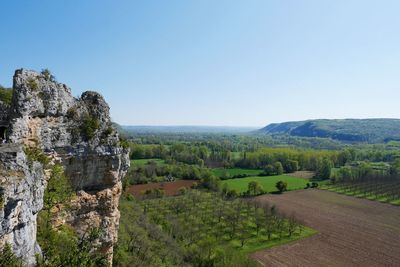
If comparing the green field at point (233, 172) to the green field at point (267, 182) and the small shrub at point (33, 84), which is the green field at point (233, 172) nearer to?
the green field at point (267, 182)

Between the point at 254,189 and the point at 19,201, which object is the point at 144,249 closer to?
the point at 19,201

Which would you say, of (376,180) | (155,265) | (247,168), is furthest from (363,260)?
(247,168)

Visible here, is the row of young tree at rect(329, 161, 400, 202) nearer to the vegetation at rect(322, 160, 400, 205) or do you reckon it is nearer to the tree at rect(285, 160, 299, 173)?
the vegetation at rect(322, 160, 400, 205)

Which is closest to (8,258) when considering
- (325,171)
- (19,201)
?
(19,201)

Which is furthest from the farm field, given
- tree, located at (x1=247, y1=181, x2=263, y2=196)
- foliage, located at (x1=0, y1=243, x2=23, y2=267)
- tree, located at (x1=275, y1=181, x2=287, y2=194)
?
foliage, located at (x1=0, y1=243, x2=23, y2=267)

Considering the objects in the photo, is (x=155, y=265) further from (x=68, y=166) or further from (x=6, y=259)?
(x=6, y=259)

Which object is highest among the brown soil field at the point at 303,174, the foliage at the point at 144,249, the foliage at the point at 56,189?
the foliage at the point at 56,189

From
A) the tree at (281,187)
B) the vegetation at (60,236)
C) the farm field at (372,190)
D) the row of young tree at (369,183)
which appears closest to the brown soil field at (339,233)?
the tree at (281,187)
